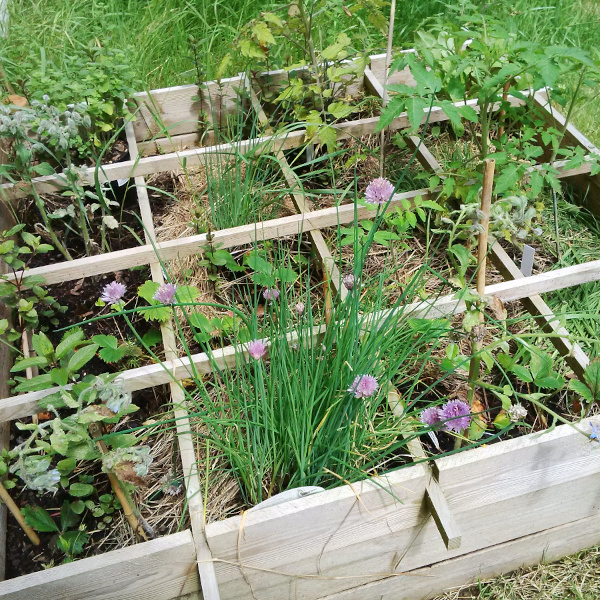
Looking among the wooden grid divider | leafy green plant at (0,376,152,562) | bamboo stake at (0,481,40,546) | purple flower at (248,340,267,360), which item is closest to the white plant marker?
purple flower at (248,340,267,360)

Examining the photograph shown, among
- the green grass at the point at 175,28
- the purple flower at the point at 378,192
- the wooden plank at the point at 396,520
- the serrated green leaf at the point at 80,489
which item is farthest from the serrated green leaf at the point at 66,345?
the green grass at the point at 175,28

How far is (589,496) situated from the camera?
1.83 m

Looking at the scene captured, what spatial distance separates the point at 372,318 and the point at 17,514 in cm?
105

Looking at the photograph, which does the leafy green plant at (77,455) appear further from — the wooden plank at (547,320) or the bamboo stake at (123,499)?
the wooden plank at (547,320)

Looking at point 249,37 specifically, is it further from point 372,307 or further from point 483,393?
point 483,393

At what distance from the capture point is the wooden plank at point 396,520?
5.08ft

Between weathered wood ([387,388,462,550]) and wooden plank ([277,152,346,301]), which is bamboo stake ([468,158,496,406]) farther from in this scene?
wooden plank ([277,152,346,301])

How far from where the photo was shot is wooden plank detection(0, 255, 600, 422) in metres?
1.75

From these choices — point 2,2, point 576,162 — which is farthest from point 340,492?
point 2,2

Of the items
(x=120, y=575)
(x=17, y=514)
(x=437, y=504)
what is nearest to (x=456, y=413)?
(x=437, y=504)

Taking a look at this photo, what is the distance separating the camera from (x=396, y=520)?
1655 mm

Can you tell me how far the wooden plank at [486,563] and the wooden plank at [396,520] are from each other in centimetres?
3

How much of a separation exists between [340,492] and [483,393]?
74 centimetres

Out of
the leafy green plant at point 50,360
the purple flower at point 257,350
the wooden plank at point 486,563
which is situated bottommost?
the wooden plank at point 486,563
